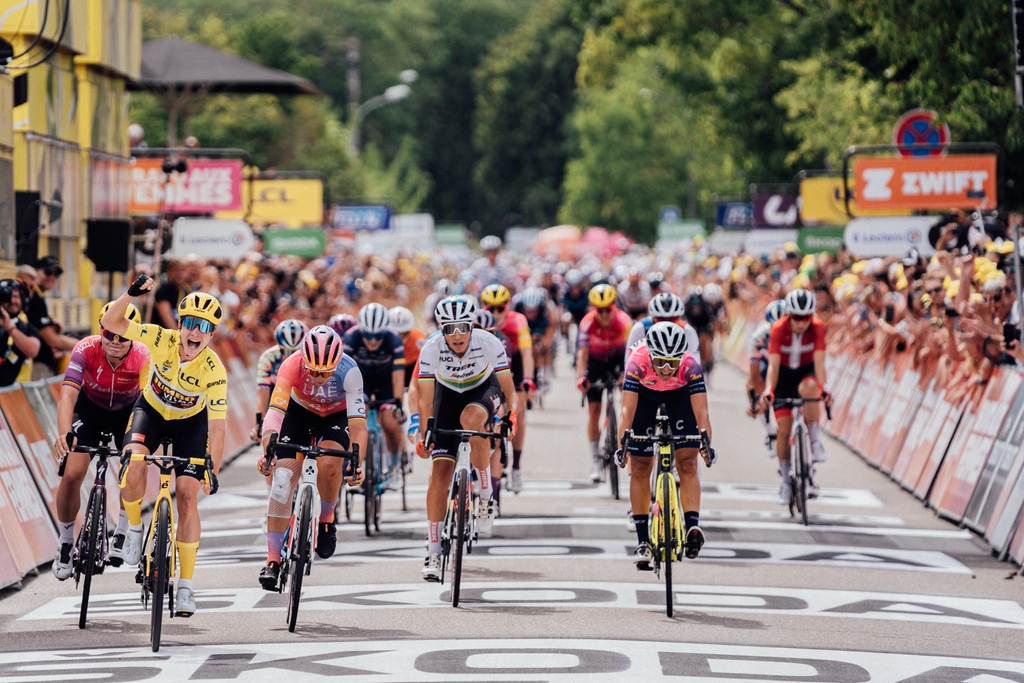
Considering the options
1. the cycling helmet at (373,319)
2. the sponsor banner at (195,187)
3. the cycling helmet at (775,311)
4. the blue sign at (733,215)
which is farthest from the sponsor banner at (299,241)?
the blue sign at (733,215)

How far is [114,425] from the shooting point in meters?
11.5

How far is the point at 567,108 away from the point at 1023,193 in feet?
327

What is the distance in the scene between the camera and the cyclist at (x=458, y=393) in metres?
11.8

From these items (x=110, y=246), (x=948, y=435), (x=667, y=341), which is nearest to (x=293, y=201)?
(x=110, y=246)

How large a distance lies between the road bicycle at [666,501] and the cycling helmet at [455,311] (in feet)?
4.20

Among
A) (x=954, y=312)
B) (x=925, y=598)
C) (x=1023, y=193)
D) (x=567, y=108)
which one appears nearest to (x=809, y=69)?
(x=1023, y=193)

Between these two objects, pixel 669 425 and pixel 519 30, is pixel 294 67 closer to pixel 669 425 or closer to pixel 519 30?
pixel 519 30

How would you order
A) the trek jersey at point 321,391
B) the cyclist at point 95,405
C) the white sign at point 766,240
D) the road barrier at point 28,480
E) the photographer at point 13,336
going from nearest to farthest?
the trek jersey at point 321,391 → the cyclist at point 95,405 → the road barrier at point 28,480 → the photographer at point 13,336 → the white sign at point 766,240

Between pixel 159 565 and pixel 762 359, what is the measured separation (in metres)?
9.76

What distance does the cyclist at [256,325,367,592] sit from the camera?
1084 cm

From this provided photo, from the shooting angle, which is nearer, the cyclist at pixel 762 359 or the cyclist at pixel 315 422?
the cyclist at pixel 315 422

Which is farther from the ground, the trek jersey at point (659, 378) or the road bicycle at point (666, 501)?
the trek jersey at point (659, 378)

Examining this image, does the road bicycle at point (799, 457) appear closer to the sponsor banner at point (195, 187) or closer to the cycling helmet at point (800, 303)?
the cycling helmet at point (800, 303)

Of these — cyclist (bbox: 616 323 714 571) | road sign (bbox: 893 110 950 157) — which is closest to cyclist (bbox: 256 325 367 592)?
cyclist (bbox: 616 323 714 571)
